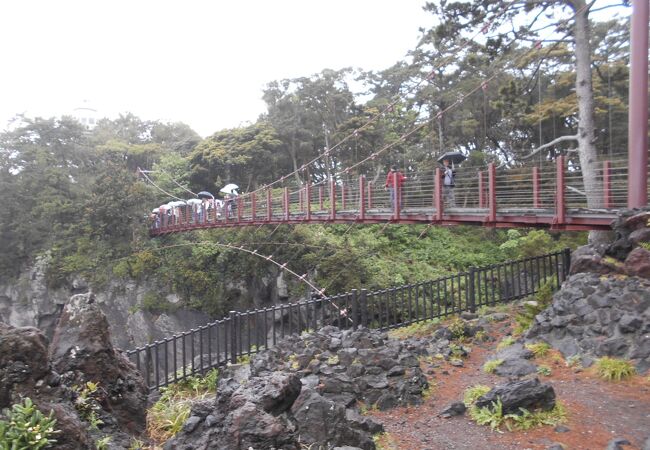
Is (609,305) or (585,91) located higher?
(585,91)

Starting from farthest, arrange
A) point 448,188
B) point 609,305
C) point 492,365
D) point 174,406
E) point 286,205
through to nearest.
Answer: point 286,205, point 448,188, point 492,365, point 609,305, point 174,406

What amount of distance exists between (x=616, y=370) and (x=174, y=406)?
4.10 m

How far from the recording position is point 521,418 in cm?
338

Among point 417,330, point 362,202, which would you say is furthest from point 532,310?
point 362,202

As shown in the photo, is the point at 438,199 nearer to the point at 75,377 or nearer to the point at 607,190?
the point at 607,190

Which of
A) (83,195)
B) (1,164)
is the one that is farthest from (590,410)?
(1,164)

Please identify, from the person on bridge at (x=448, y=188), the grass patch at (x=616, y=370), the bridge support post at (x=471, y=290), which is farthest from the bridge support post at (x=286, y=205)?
the grass patch at (x=616, y=370)

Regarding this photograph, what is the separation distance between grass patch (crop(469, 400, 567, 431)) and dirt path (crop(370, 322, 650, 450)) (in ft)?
0.17

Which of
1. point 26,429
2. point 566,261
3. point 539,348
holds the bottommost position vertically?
point 539,348

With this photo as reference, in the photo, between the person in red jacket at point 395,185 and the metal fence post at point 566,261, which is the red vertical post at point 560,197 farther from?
the person in red jacket at point 395,185

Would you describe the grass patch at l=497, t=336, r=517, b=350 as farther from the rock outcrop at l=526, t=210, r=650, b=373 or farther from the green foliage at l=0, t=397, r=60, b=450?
the green foliage at l=0, t=397, r=60, b=450

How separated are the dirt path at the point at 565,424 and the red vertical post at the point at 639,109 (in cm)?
229

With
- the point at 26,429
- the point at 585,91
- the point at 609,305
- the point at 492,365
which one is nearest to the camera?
the point at 26,429

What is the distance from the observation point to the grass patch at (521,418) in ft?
11.0
